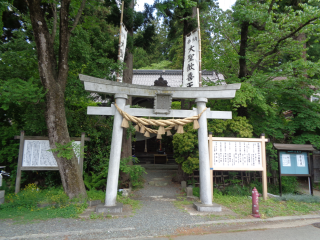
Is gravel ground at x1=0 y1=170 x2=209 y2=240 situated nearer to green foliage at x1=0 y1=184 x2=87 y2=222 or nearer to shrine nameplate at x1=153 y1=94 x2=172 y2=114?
green foliage at x1=0 y1=184 x2=87 y2=222

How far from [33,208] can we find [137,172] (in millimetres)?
3281

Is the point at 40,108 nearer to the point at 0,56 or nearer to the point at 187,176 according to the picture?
the point at 0,56

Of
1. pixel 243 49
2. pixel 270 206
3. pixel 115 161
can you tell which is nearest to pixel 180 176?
pixel 270 206

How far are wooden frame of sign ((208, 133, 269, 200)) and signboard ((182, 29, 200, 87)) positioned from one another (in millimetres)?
1956

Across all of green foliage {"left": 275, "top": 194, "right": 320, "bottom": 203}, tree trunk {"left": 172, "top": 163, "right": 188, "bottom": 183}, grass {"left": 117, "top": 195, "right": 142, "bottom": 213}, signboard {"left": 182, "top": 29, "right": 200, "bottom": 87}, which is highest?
signboard {"left": 182, "top": 29, "right": 200, "bottom": 87}

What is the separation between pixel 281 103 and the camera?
8883 millimetres

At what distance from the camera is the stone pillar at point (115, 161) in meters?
5.62

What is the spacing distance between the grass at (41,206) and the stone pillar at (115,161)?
0.61 metres

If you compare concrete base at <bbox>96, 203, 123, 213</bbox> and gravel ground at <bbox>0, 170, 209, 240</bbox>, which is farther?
concrete base at <bbox>96, 203, 123, 213</bbox>

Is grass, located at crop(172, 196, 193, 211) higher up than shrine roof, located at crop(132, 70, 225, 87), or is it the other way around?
shrine roof, located at crop(132, 70, 225, 87)

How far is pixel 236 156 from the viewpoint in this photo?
688cm

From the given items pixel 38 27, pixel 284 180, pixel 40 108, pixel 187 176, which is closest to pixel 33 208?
pixel 40 108

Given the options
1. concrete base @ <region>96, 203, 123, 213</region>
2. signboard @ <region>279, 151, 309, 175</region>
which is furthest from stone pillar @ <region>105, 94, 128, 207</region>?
signboard @ <region>279, 151, 309, 175</region>

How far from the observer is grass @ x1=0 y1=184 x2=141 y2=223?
507cm
